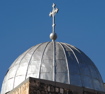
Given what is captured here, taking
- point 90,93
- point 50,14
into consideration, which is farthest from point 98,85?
point 50,14

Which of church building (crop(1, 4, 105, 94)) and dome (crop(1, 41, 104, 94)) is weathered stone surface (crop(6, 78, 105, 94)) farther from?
dome (crop(1, 41, 104, 94))

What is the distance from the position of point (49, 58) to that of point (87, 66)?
2190 mm

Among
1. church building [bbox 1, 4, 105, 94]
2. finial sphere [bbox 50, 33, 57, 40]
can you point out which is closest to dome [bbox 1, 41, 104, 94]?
church building [bbox 1, 4, 105, 94]

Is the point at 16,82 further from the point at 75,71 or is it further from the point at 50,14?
the point at 50,14

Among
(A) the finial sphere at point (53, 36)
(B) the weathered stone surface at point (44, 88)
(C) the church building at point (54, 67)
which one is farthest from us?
(A) the finial sphere at point (53, 36)

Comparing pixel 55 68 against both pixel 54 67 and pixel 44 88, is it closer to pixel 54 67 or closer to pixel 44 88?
pixel 54 67

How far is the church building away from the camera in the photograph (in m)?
16.1

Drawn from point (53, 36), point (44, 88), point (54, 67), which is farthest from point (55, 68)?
point (53, 36)

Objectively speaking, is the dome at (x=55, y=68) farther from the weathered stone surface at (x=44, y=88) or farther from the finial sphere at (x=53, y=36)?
the weathered stone surface at (x=44, y=88)

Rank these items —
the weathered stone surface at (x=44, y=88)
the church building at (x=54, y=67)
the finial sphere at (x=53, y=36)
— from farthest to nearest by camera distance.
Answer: the finial sphere at (x=53, y=36), the church building at (x=54, y=67), the weathered stone surface at (x=44, y=88)

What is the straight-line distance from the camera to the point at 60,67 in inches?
639

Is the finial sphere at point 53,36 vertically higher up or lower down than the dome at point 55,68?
higher up

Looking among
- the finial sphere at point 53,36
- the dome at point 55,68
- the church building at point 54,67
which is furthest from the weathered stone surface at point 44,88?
the finial sphere at point 53,36

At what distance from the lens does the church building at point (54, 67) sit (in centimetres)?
1608
